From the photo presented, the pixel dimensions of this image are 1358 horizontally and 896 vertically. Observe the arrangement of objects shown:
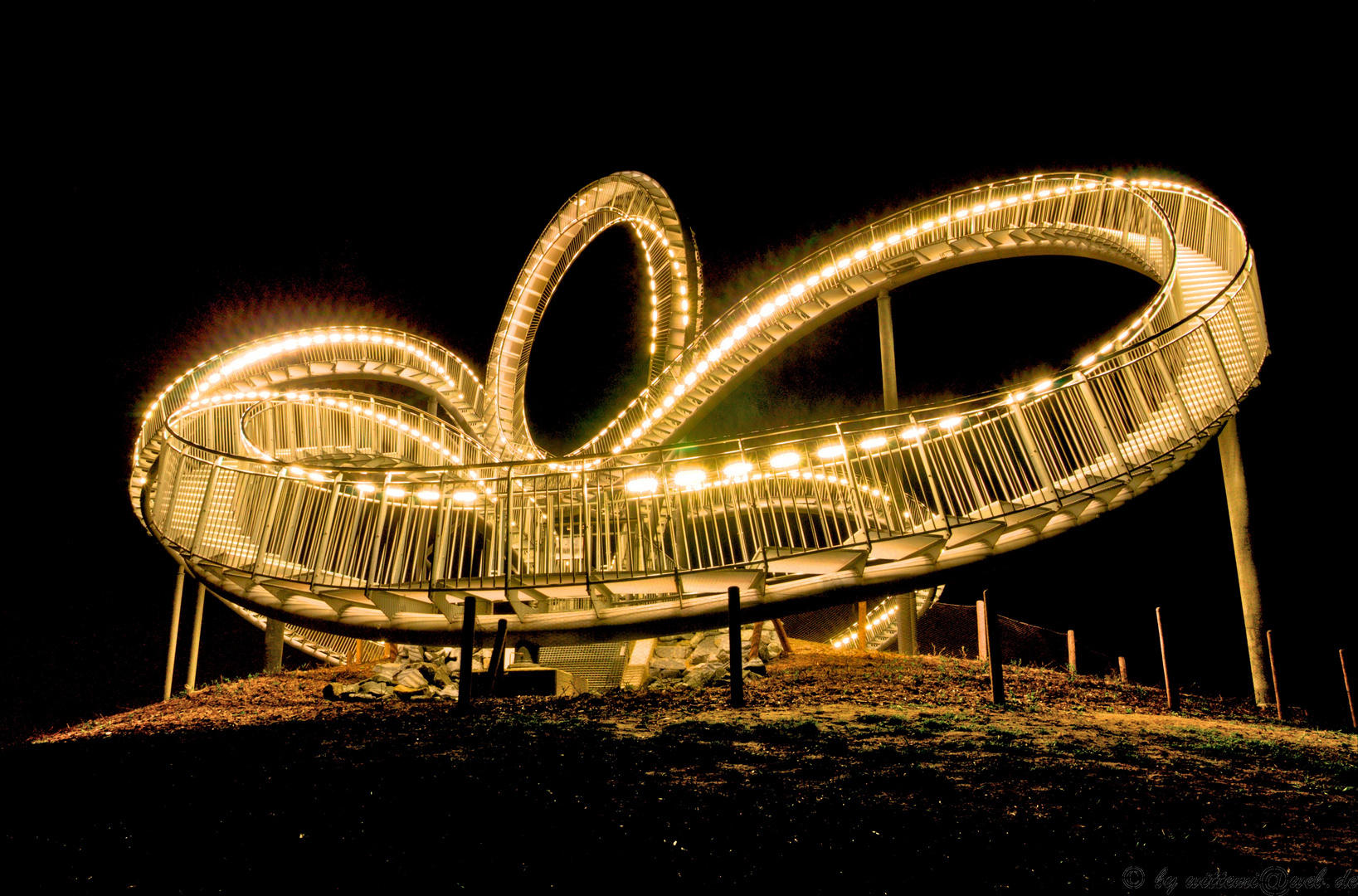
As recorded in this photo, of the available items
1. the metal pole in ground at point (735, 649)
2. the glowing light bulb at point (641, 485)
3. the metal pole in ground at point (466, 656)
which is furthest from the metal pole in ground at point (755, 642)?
the metal pole in ground at point (466, 656)

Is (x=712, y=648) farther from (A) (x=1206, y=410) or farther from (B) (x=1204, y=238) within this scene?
(B) (x=1204, y=238)

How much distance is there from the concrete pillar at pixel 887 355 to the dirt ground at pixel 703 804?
26.0 ft


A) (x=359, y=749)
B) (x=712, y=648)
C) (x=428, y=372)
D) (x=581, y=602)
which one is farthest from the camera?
(x=428, y=372)

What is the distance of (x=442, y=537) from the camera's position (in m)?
8.37

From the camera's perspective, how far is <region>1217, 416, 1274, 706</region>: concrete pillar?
9.05m

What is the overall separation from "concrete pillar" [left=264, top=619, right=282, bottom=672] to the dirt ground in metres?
10.5

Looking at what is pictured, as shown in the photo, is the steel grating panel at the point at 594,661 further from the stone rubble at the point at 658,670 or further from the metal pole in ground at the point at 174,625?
the metal pole in ground at the point at 174,625

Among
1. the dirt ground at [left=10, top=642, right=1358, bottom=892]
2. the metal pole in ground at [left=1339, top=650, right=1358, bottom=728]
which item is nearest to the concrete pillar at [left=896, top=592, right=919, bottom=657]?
the metal pole in ground at [left=1339, top=650, right=1358, bottom=728]

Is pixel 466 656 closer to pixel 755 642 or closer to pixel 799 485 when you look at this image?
pixel 755 642

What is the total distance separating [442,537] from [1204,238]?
12604 mm

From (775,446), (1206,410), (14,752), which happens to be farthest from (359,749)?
(1206,410)

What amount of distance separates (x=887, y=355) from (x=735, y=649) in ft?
28.7

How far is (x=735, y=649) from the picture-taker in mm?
7133

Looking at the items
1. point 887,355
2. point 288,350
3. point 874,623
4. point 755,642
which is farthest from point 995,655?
point 288,350
